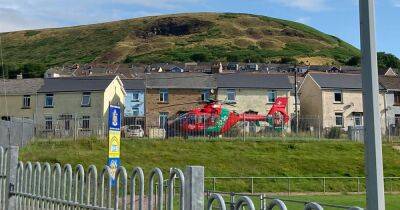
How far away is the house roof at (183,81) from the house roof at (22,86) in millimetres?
13109

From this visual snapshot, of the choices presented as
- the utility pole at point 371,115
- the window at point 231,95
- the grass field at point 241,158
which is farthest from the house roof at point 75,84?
the utility pole at point 371,115

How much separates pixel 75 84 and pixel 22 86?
22.8 ft

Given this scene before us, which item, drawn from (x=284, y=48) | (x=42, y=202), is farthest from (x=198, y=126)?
(x=284, y=48)

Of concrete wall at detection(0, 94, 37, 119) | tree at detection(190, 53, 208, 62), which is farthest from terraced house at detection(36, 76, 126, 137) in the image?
tree at detection(190, 53, 208, 62)

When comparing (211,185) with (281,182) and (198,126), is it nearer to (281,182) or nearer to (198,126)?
(281,182)

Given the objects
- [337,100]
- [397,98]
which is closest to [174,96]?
[337,100]

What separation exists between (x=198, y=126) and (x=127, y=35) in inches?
5598

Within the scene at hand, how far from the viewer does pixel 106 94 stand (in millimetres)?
66688

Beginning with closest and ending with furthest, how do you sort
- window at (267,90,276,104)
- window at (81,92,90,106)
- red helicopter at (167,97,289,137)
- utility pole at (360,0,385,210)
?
utility pole at (360,0,385,210) < red helicopter at (167,97,289,137) < window at (81,92,90,106) < window at (267,90,276,104)

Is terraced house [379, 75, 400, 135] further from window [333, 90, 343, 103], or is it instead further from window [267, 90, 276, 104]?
window [267, 90, 276, 104]

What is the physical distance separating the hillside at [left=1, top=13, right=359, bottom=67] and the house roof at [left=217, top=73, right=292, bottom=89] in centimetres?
8078

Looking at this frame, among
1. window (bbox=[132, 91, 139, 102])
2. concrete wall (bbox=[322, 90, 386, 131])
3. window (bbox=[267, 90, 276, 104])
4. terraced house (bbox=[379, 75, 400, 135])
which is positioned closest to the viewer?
window (bbox=[267, 90, 276, 104])

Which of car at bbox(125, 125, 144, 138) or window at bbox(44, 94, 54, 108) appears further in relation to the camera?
window at bbox(44, 94, 54, 108)

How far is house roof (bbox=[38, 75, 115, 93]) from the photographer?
6631 centimetres
